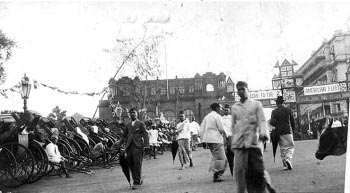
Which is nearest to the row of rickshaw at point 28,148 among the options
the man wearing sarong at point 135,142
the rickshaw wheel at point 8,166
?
the rickshaw wheel at point 8,166

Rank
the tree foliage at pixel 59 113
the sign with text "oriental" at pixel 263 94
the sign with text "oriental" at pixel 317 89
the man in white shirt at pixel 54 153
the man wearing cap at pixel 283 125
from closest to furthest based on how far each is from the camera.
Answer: the man wearing cap at pixel 283 125 < the man in white shirt at pixel 54 153 < the tree foliage at pixel 59 113 < the sign with text "oriental" at pixel 317 89 < the sign with text "oriental" at pixel 263 94

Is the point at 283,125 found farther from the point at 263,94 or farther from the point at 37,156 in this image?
the point at 263,94

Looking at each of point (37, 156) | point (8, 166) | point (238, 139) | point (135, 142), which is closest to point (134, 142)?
point (135, 142)

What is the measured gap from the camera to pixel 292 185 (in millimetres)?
5531

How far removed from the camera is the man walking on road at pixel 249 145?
15.1ft

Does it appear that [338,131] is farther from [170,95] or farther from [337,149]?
[170,95]

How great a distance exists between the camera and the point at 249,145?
4660 mm

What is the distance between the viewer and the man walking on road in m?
4.60

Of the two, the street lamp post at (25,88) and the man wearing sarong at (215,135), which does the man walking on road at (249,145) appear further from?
the street lamp post at (25,88)

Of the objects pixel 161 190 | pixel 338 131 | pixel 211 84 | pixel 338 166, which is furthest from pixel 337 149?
pixel 211 84

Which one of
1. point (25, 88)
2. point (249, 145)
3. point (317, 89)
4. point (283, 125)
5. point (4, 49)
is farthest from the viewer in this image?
point (317, 89)

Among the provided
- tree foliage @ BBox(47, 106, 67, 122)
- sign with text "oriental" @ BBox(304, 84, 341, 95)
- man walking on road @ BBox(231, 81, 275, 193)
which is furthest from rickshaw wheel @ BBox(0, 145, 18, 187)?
sign with text "oriental" @ BBox(304, 84, 341, 95)

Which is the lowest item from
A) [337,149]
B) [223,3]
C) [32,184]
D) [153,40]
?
[32,184]

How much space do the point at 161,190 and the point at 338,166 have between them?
3253 mm
